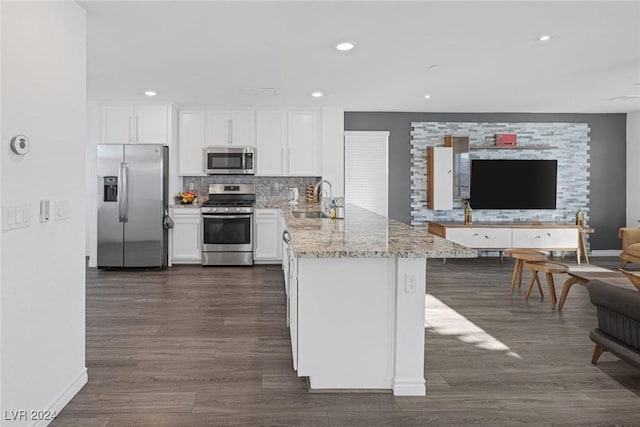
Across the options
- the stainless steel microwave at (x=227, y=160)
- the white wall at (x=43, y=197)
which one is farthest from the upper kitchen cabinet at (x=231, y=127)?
the white wall at (x=43, y=197)

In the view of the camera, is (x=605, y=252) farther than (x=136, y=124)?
Yes

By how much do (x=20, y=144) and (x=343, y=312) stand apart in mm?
1753

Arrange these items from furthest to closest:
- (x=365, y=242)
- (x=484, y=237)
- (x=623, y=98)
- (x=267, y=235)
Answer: (x=484, y=237) < (x=267, y=235) < (x=623, y=98) < (x=365, y=242)

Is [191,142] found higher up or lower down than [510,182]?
higher up

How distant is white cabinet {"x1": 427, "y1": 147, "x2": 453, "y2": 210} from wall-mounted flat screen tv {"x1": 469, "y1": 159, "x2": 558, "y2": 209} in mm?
460

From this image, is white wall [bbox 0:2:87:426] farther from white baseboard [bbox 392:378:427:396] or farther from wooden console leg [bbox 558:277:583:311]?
wooden console leg [bbox 558:277:583:311]

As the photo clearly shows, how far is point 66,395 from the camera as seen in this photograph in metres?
2.33

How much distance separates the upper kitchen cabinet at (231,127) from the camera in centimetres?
648

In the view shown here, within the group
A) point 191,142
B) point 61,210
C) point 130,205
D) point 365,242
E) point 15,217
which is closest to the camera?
point 15,217

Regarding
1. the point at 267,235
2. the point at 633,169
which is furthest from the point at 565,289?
the point at 633,169

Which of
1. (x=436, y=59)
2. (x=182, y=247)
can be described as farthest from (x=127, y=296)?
(x=436, y=59)

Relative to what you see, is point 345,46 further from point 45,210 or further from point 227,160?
point 227,160

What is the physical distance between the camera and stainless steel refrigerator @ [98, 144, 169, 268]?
595 centimetres

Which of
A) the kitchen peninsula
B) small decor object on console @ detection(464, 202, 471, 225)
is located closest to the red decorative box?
small decor object on console @ detection(464, 202, 471, 225)
